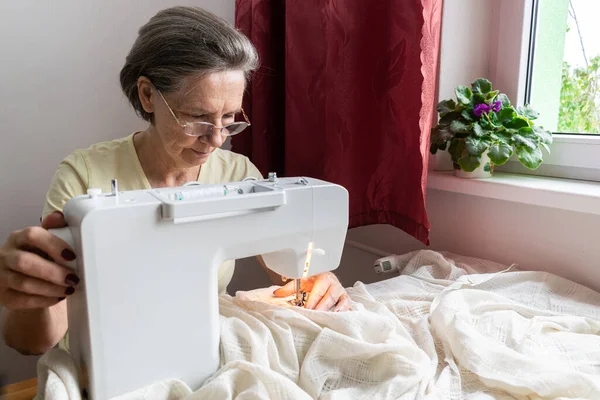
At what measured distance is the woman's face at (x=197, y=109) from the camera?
948mm

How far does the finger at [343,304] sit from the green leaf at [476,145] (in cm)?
49

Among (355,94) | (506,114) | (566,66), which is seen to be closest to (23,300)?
(355,94)

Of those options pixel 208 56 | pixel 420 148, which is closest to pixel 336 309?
pixel 420 148

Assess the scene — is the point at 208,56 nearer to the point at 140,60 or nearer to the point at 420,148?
the point at 140,60

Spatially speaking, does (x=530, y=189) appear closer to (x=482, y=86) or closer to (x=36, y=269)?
(x=482, y=86)

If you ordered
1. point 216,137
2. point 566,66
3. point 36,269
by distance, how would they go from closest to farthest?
point 36,269 → point 216,137 → point 566,66

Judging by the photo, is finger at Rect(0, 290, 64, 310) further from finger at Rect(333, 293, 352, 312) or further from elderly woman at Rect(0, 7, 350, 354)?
finger at Rect(333, 293, 352, 312)

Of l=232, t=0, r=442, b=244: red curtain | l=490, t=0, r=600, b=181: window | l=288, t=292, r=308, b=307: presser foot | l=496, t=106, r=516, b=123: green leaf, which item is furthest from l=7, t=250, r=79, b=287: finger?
l=490, t=0, r=600, b=181: window

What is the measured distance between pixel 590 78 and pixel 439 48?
1.30 feet

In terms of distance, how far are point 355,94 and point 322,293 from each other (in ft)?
1.81

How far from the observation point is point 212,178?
1.20m

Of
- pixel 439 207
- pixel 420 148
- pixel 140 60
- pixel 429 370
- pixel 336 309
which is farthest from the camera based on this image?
pixel 439 207

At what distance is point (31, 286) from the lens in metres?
0.60

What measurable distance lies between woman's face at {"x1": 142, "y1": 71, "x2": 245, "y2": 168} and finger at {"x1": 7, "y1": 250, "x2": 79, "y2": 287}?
458 mm
